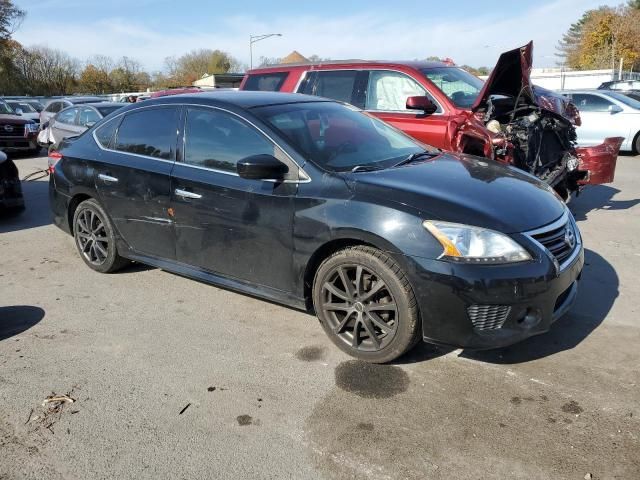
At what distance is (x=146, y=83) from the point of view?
70.9 meters

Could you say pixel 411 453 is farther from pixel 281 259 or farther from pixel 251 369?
pixel 281 259

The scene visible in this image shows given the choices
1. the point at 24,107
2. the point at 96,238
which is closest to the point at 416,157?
the point at 96,238

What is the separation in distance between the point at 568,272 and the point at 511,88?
3.72 meters

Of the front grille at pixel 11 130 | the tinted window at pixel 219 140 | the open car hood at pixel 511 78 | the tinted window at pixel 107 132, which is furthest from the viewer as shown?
the front grille at pixel 11 130

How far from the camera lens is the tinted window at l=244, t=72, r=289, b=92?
25.1ft

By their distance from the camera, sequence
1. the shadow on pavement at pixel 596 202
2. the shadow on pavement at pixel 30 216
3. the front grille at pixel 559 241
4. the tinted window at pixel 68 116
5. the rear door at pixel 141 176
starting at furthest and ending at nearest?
1. the tinted window at pixel 68 116
2. the shadow on pavement at pixel 596 202
3. the shadow on pavement at pixel 30 216
4. the rear door at pixel 141 176
5. the front grille at pixel 559 241

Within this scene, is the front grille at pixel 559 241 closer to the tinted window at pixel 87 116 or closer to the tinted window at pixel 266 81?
the tinted window at pixel 266 81

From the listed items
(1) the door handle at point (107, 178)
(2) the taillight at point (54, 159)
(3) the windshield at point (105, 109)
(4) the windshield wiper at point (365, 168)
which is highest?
(3) the windshield at point (105, 109)

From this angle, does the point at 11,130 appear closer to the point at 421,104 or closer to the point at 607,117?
the point at 421,104

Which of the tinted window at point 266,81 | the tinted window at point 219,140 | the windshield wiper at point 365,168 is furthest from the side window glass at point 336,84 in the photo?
the windshield wiper at point 365,168

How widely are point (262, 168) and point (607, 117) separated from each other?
37.0ft

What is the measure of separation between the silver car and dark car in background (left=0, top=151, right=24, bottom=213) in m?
4.01

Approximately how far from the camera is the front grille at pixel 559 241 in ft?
10.7

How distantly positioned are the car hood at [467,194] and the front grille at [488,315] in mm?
445
